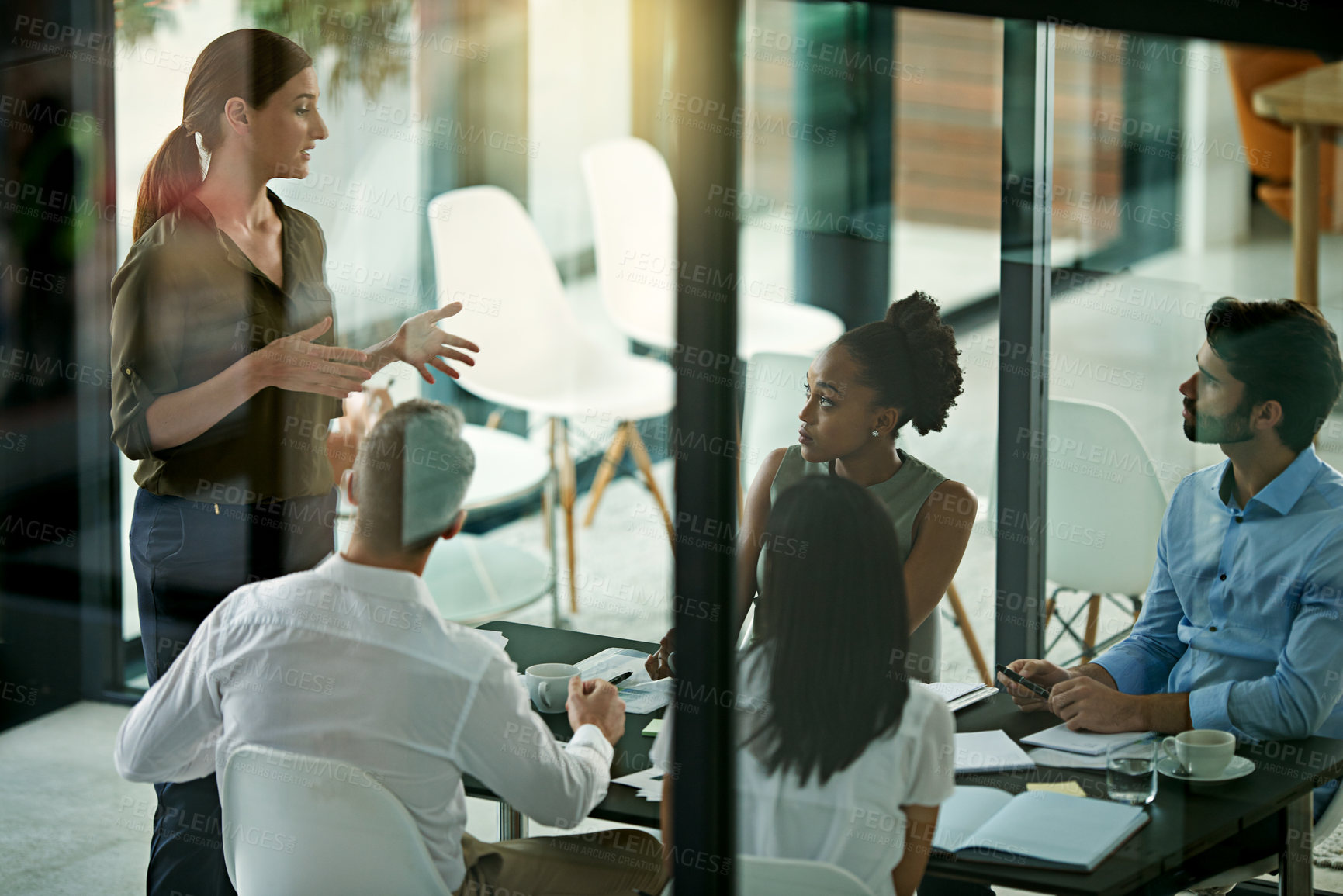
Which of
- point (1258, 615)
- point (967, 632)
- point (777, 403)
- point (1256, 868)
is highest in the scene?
point (777, 403)

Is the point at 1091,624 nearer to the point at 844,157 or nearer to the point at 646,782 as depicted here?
the point at 646,782

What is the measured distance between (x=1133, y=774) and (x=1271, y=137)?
5.25 ft

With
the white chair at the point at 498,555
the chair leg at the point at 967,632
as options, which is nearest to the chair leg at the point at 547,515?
the white chair at the point at 498,555

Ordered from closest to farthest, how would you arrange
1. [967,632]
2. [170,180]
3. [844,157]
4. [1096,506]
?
[170,180]
[1096,506]
[967,632]
[844,157]

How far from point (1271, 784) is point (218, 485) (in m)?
1.67

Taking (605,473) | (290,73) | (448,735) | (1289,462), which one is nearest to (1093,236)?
(1289,462)

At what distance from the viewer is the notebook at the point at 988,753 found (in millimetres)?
1878

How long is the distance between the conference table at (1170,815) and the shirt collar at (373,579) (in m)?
0.27

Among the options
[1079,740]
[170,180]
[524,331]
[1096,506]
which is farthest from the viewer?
[524,331]

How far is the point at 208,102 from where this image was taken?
2.27 metres

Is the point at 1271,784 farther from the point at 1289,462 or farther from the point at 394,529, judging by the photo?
the point at 394,529

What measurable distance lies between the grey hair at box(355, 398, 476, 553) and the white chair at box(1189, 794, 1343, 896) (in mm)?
1185

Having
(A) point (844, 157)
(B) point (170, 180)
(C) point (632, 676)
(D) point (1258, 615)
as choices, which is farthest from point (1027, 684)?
(A) point (844, 157)

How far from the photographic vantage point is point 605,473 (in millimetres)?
4121
